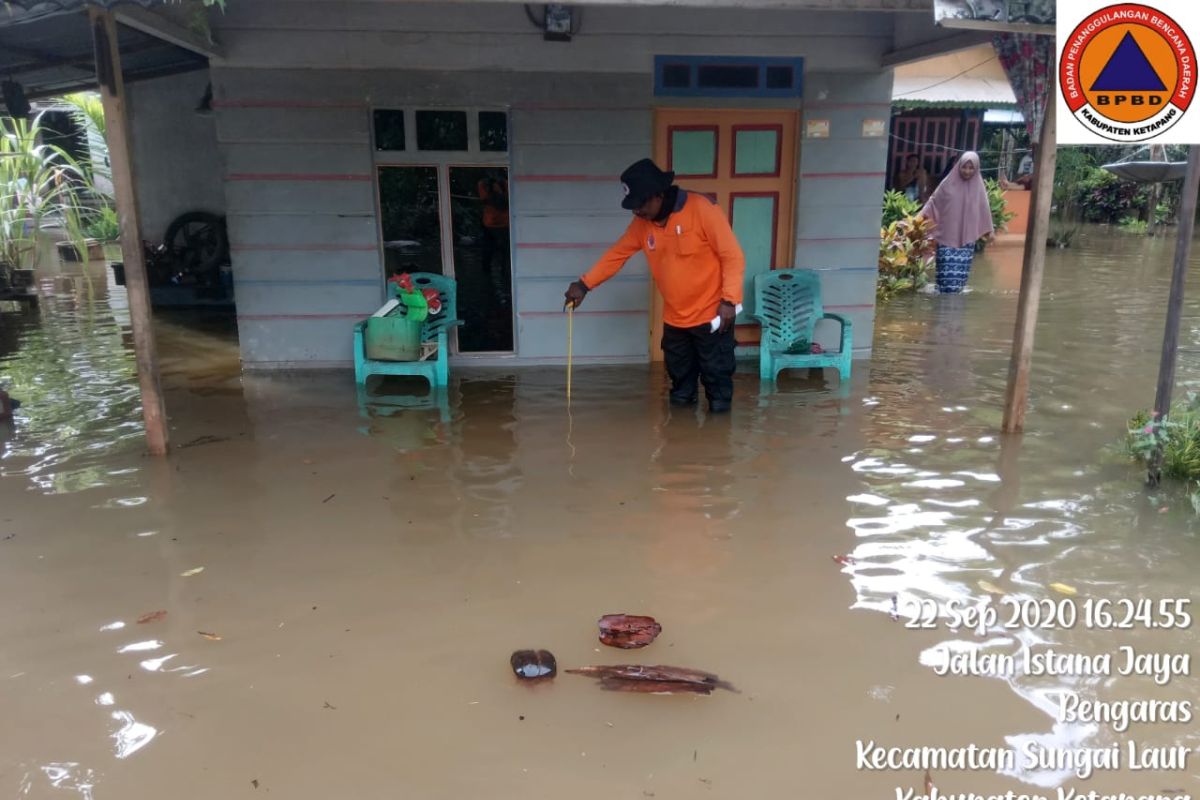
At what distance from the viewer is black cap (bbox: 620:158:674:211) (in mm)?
5711

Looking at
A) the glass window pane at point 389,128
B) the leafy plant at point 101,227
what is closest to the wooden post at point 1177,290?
the glass window pane at point 389,128

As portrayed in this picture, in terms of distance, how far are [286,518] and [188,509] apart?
1.83 feet

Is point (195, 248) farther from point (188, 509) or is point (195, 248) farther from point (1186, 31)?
point (1186, 31)

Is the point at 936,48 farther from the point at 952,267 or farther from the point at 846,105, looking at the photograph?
the point at 952,267

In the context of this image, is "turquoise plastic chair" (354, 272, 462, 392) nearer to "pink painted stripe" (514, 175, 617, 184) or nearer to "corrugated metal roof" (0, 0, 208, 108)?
"pink painted stripe" (514, 175, 617, 184)

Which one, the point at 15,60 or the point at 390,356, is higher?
the point at 15,60

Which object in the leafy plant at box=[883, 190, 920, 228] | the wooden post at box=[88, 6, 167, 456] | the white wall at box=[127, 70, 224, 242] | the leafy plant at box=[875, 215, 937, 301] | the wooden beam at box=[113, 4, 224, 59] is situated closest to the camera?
the wooden beam at box=[113, 4, 224, 59]

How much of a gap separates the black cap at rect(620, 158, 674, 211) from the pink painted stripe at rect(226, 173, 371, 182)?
8.38ft

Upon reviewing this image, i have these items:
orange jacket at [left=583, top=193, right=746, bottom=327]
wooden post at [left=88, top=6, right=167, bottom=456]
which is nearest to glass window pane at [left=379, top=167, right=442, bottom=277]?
orange jacket at [left=583, top=193, right=746, bottom=327]

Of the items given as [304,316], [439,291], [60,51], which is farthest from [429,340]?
[60,51]

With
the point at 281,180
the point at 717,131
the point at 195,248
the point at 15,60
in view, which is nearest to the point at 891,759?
the point at 717,131

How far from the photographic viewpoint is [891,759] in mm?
2736

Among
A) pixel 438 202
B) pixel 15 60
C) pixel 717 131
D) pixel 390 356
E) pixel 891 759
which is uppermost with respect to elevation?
pixel 15 60

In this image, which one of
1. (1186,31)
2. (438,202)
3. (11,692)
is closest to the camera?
(11,692)
